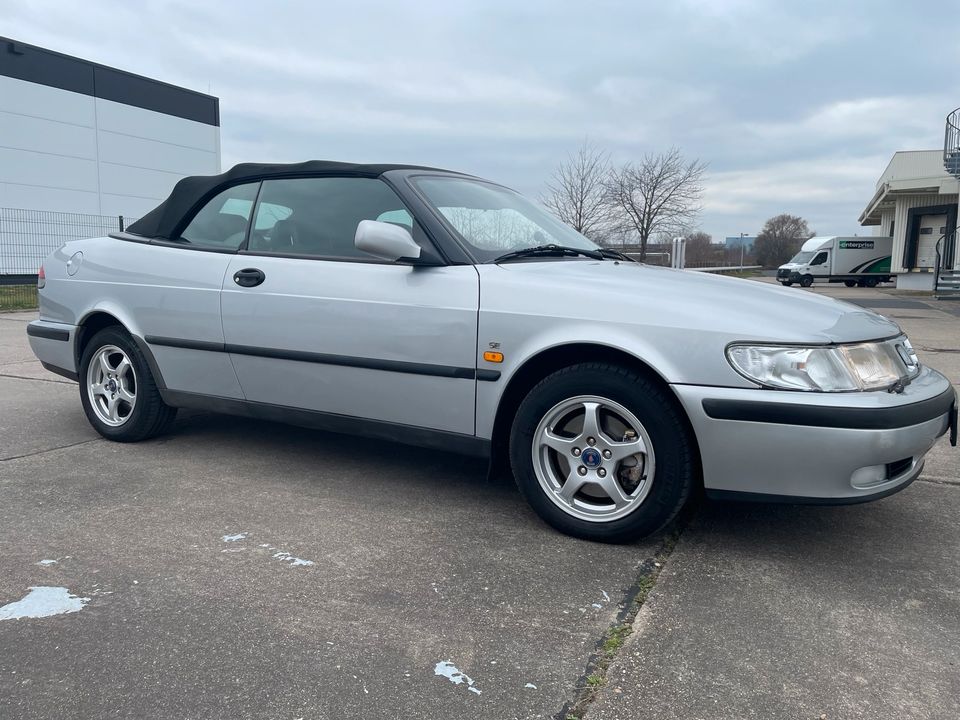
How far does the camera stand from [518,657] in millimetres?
2197

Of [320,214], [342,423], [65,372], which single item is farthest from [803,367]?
[65,372]

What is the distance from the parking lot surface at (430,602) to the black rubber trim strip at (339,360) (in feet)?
1.94

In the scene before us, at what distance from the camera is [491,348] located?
3141 mm

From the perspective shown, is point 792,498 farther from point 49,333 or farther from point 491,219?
point 49,333

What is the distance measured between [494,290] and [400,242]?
17.0 inches

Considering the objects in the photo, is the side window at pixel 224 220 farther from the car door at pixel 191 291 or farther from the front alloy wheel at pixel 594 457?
the front alloy wheel at pixel 594 457

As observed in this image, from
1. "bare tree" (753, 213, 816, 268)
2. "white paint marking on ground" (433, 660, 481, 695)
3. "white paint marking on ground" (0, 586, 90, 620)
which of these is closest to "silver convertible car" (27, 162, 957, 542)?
"white paint marking on ground" (433, 660, 481, 695)

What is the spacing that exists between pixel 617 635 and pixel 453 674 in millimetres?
512

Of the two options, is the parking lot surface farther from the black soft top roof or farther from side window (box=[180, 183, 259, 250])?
the black soft top roof

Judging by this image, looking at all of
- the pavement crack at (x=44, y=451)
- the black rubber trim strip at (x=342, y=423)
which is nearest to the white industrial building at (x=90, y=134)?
the pavement crack at (x=44, y=451)

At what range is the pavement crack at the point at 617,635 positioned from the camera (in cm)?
198

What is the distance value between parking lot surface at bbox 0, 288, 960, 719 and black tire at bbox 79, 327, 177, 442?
40 centimetres

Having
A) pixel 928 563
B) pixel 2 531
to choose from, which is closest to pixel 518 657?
pixel 928 563

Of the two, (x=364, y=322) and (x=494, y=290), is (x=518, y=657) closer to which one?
(x=494, y=290)
